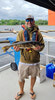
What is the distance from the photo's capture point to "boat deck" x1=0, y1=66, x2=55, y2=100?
176 centimetres

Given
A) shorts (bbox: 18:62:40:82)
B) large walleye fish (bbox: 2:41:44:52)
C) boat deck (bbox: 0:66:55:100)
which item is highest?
large walleye fish (bbox: 2:41:44:52)

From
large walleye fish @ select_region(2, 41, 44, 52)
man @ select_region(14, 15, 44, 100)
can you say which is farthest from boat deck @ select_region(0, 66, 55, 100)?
large walleye fish @ select_region(2, 41, 44, 52)

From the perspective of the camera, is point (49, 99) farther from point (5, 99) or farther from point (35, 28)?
point (35, 28)

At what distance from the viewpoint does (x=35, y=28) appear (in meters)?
1.42

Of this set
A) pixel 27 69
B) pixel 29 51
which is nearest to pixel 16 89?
pixel 27 69

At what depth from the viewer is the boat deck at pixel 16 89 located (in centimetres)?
176

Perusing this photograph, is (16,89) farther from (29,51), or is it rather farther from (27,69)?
(29,51)

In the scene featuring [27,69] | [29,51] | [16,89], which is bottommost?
[16,89]

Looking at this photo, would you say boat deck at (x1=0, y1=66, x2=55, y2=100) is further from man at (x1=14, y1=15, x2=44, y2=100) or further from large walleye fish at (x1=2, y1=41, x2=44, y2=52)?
large walleye fish at (x1=2, y1=41, x2=44, y2=52)

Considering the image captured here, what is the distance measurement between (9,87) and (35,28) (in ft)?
4.16

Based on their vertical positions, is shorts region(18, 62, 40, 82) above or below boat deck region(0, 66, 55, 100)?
above

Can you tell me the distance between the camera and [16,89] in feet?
6.47

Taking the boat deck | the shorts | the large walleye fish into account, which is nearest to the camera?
the large walleye fish

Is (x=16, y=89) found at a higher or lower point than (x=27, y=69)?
lower
